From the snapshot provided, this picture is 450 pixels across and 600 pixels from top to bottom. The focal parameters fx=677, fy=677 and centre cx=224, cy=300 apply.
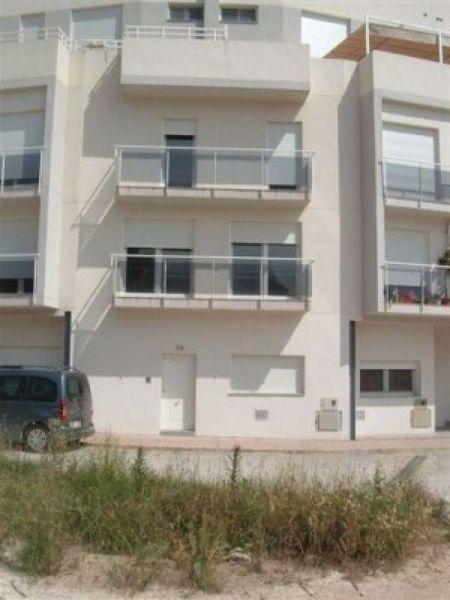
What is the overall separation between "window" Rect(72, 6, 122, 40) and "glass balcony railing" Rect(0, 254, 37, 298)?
10519 millimetres

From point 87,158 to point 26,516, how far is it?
48.9ft

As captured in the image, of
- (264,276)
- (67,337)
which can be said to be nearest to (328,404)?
(264,276)

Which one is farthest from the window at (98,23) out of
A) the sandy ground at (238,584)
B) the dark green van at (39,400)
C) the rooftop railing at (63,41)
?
the sandy ground at (238,584)

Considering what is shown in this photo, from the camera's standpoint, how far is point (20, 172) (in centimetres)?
1948

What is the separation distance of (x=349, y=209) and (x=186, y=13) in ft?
36.3

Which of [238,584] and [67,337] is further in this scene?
[67,337]

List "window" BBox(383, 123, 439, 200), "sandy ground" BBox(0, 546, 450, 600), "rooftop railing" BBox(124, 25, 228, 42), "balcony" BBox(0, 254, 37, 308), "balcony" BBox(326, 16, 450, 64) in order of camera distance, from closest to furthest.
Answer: "sandy ground" BBox(0, 546, 450, 600), "balcony" BBox(0, 254, 37, 308), "window" BBox(383, 123, 439, 200), "rooftop railing" BBox(124, 25, 228, 42), "balcony" BBox(326, 16, 450, 64)

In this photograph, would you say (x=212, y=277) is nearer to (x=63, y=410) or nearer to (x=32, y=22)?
(x=63, y=410)

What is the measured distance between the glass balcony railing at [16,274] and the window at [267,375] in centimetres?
617

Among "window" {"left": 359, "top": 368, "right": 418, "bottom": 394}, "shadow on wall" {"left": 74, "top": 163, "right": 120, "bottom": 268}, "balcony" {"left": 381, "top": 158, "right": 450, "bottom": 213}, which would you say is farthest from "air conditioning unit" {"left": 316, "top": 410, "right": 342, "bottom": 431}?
"shadow on wall" {"left": 74, "top": 163, "right": 120, "bottom": 268}

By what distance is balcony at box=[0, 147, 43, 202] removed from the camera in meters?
19.1

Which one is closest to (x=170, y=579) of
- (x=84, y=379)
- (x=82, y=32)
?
(x=84, y=379)

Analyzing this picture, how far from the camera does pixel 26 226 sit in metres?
19.8

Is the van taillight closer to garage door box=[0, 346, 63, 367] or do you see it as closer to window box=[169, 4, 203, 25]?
garage door box=[0, 346, 63, 367]
